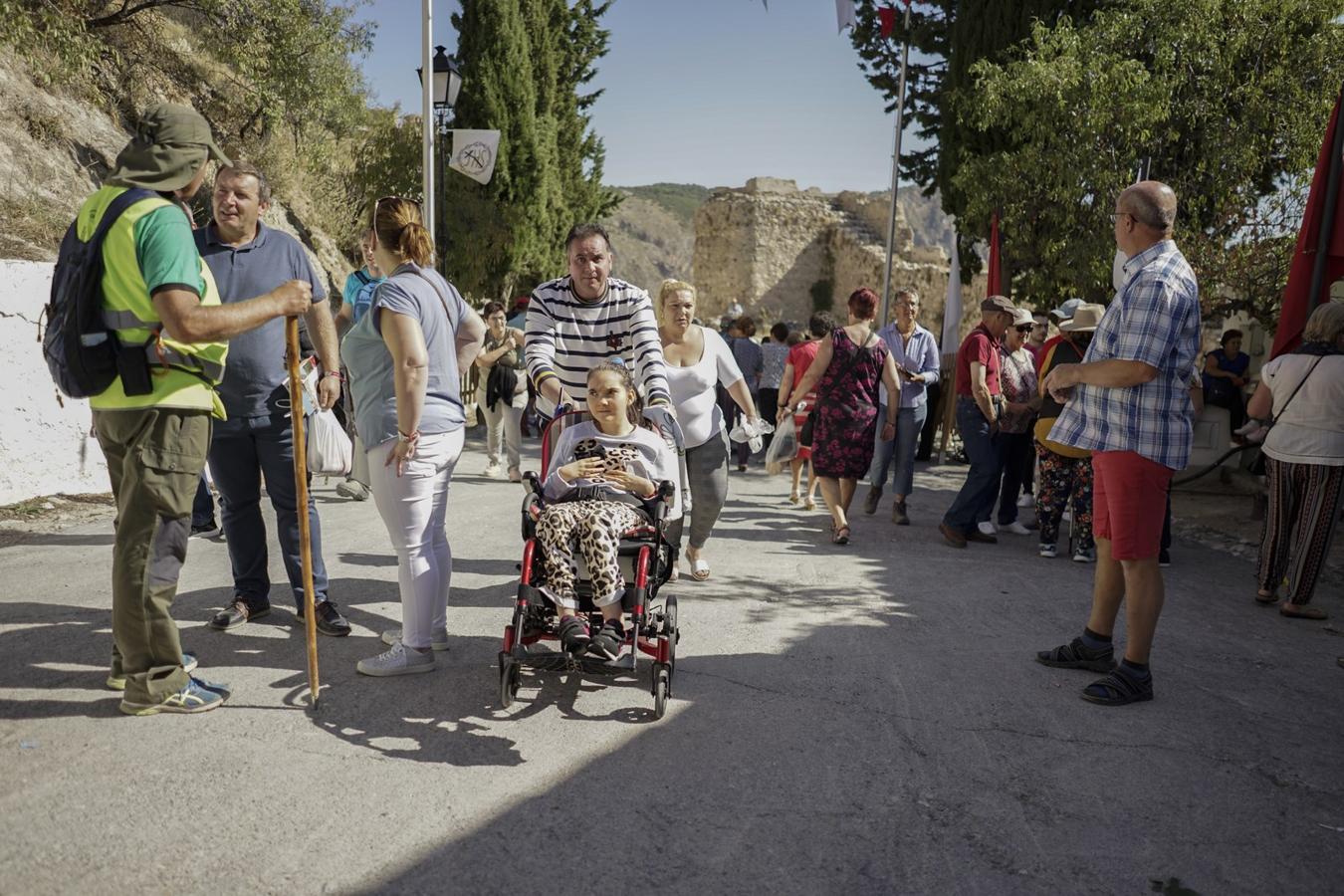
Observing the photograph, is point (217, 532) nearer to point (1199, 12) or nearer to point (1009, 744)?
point (1009, 744)

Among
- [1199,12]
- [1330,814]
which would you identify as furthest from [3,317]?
[1199,12]

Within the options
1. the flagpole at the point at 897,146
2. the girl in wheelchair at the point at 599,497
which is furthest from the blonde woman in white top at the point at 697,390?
the flagpole at the point at 897,146

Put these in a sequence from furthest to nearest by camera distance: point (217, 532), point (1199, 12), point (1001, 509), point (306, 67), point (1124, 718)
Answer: point (306, 67) → point (1199, 12) → point (1001, 509) → point (217, 532) → point (1124, 718)

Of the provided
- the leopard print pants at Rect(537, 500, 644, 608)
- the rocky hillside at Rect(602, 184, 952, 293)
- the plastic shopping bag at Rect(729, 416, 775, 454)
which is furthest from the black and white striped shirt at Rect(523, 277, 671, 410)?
the rocky hillside at Rect(602, 184, 952, 293)

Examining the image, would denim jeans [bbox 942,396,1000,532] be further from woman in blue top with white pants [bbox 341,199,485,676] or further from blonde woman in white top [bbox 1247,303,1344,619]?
woman in blue top with white pants [bbox 341,199,485,676]

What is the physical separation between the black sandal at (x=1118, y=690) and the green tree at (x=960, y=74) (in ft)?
30.4

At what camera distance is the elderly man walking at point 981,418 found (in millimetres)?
7141

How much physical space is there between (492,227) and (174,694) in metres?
16.7

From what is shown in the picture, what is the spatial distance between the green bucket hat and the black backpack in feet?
0.27

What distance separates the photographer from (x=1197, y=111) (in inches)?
428

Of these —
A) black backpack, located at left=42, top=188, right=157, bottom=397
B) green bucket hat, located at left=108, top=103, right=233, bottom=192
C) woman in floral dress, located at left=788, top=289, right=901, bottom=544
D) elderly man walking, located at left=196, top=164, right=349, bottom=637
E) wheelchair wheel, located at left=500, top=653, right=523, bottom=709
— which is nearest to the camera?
black backpack, located at left=42, top=188, right=157, bottom=397

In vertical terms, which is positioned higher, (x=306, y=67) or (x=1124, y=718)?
(x=306, y=67)

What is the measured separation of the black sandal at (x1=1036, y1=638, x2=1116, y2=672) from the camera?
14.4ft

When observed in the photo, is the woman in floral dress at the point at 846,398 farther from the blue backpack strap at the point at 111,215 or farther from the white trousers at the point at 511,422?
the blue backpack strap at the point at 111,215
